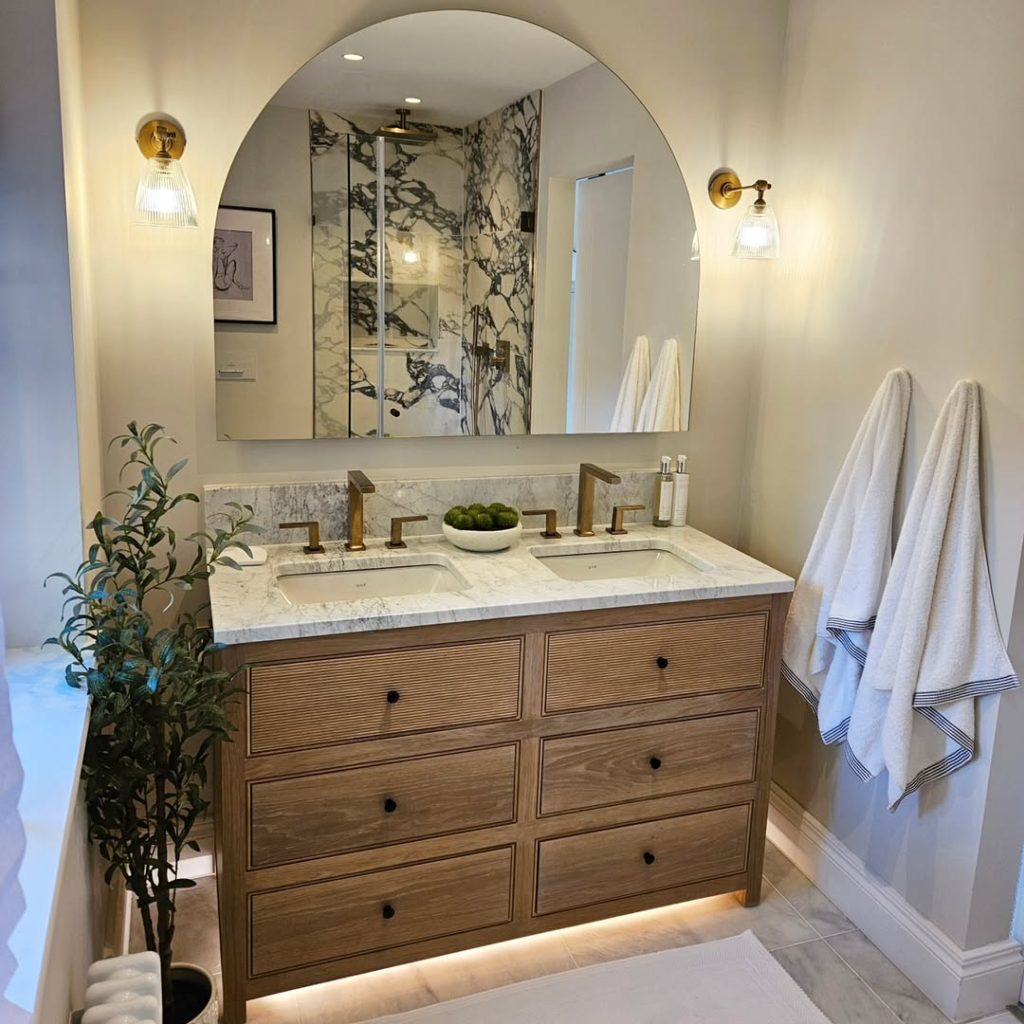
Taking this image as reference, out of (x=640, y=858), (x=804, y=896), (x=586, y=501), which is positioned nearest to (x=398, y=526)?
(x=586, y=501)

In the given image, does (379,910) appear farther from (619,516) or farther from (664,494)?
(664,494)

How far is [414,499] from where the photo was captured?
2.41 metres

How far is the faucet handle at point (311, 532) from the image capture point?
7.41 feet

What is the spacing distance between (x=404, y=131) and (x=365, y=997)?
1.92 meters

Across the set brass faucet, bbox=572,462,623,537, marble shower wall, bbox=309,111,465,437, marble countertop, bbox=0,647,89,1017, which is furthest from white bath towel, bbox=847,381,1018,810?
marble countertop, bbox=0,647,89,1017

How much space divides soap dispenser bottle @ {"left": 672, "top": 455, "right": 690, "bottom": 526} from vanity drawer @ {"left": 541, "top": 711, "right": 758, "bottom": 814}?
23.0 inches

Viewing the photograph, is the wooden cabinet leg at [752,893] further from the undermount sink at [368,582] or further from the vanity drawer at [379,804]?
the undermount sink at [368,582]

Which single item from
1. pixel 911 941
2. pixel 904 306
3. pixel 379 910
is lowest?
pixel 911 941

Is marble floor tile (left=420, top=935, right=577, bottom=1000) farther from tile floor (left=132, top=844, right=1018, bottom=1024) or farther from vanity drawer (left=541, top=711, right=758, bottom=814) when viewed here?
vanity drawer (left=541, top=711, right=758, bottom=814)

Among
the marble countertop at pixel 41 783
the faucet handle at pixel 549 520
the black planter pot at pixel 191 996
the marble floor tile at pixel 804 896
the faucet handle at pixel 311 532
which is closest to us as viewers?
the marble countertop at pixel 41 783

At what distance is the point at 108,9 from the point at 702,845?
2.25 metres

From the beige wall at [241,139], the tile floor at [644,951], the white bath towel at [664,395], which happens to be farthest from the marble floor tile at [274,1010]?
the white bath towel at [664,395]

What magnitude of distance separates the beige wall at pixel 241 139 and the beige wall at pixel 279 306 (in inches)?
1.6

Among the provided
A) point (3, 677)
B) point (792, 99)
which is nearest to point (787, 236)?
point (792, 99)
